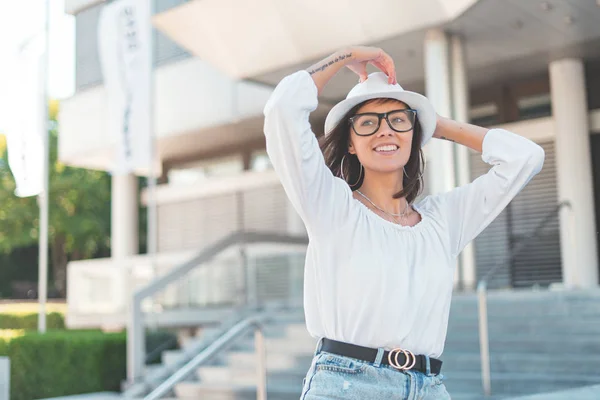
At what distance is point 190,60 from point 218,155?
3001mm

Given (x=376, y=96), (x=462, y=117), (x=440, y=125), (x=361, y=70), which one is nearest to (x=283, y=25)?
(x=462, y=117)

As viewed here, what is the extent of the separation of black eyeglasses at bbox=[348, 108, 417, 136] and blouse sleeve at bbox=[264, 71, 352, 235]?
210 millimetres

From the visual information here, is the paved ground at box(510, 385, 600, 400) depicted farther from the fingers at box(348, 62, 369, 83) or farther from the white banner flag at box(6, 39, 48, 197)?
the white banner flag at box(6, 39, 48, 197)

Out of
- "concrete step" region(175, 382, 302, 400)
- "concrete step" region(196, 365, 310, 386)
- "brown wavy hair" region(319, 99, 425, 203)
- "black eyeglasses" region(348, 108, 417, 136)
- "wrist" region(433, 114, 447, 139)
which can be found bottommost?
"concrete step" region(175, 382, 302, 400)

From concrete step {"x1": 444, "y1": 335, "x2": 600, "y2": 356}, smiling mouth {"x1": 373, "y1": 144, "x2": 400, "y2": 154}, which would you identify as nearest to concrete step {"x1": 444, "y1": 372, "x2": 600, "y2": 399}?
concrete step {"x1": 444, "y1": 335, "x2": 600, "y2": 356}

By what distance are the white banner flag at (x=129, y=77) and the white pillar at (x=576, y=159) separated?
6.80m

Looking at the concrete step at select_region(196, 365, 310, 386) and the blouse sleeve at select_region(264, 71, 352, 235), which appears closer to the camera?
the blouse sleeve at select_region(264, 71, 352, 235)

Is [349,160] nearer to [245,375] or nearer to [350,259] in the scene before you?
[350,259]

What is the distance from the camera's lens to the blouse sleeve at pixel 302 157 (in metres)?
2.02

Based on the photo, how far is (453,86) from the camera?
12016mm

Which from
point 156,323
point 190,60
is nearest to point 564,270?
point 156,323

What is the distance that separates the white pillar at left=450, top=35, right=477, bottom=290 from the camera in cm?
A: 1154

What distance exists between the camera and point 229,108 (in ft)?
57.4

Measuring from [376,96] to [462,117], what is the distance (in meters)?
9.85
